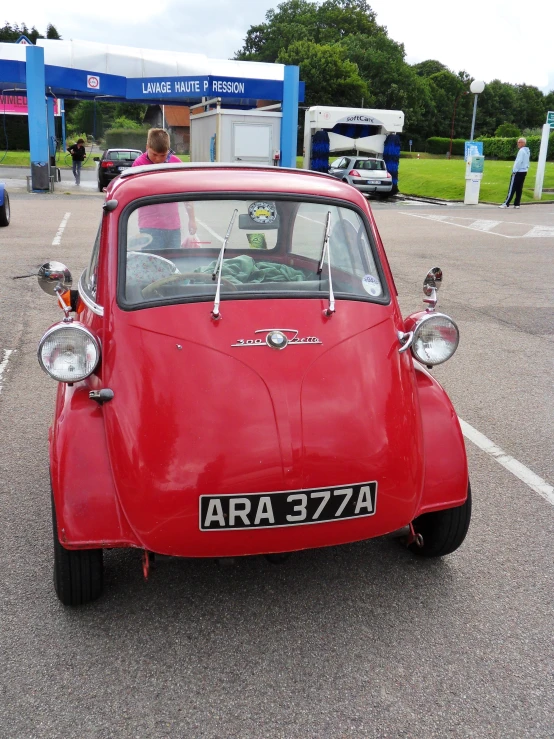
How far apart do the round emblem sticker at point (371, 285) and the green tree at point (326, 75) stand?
78125 millimetres

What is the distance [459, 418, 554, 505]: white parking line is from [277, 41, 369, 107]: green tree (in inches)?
3034

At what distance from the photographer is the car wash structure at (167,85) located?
24.5 metres

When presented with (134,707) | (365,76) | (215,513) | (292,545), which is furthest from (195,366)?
(365,76)

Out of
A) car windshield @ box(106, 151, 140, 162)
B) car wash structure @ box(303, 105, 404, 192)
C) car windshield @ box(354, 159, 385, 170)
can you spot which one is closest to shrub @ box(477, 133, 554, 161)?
car wash structure @ box(303, 105, 404, 192)

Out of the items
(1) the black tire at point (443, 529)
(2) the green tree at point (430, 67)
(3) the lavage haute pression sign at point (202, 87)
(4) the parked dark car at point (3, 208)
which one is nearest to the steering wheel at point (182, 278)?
(1) the black tire at point (443, 529)

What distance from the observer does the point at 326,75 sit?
7662 cm

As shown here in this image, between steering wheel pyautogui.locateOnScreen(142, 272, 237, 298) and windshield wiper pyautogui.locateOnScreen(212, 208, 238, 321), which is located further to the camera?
steering wheel pyautogui.locateOnScreen(142, 272, 237, 298)

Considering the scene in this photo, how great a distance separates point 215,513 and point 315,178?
195cm

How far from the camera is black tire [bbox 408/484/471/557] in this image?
10.6ft

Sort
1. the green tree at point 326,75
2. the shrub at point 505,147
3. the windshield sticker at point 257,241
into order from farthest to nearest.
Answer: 1. the green tree at point 326,75
2. the shrub at point 505,147
3. the windshield sticker at point 257,241

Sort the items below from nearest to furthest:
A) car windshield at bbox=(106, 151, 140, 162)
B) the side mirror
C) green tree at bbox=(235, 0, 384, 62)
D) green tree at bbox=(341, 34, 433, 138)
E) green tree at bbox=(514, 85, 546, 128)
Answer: the side mirror, car windshield at bbox=(106, 151, 140, 162), green tree at bbox=(341, 34, 433, 138), green tree at bbox=(235, 0, 384, 62), green tree at bbox=(514, 85, 546, 128)

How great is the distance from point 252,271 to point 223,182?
0.47 m

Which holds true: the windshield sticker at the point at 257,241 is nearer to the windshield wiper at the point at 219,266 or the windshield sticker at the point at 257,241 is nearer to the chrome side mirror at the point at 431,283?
the windshield wiper at the point at 219,266

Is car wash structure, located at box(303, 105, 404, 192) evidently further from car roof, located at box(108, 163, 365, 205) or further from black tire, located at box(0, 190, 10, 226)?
car roof, located at box(108, 163, 365, 205)
